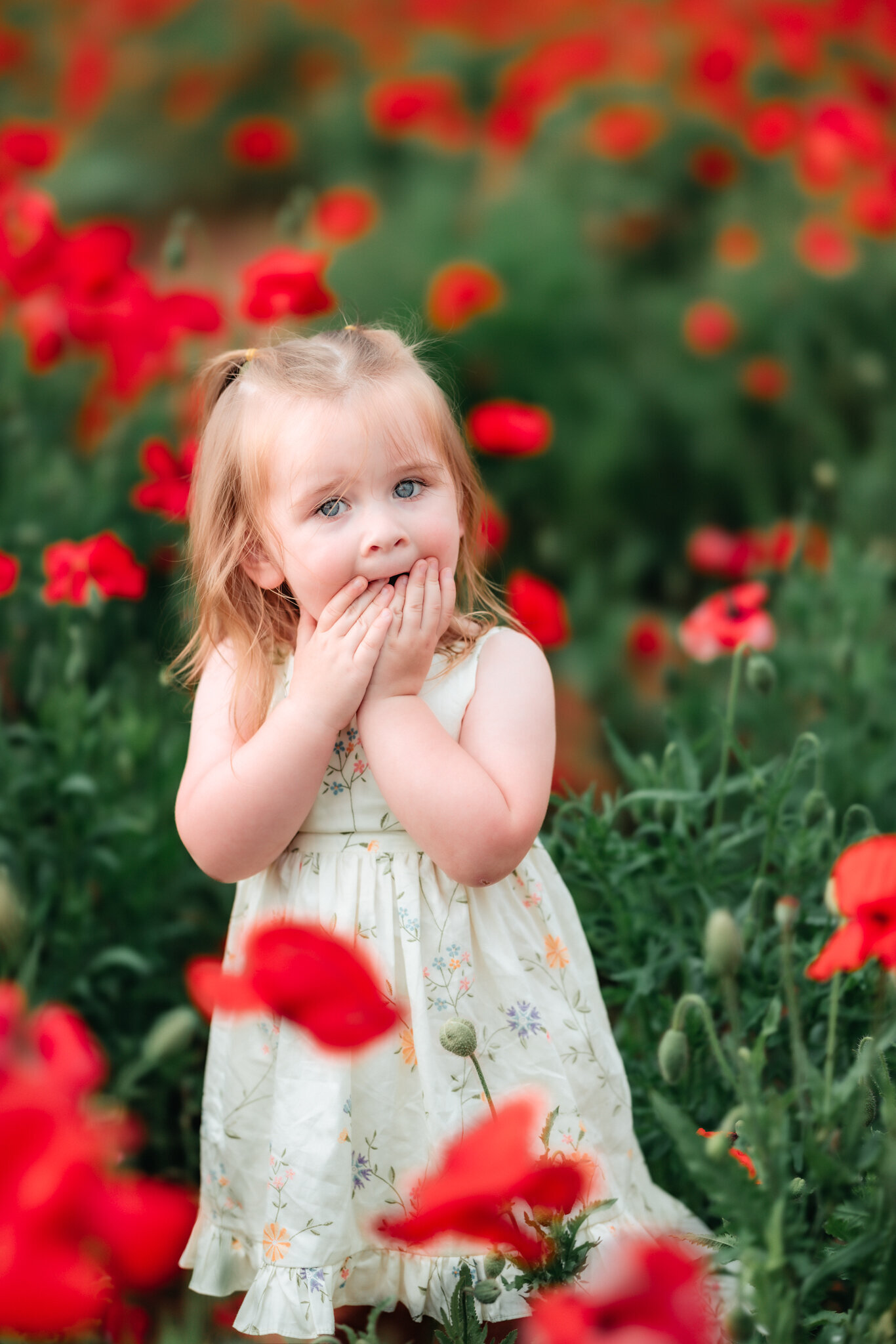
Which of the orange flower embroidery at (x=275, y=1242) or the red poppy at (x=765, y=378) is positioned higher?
the red poppy at (x=765, y=378)

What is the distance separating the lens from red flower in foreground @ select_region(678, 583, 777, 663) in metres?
1.63

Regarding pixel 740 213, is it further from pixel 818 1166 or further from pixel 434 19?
pixel 818 1166

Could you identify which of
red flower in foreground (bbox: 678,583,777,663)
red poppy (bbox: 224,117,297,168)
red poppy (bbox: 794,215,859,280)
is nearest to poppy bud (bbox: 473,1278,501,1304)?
red flower in foreground (bbox: 678,583,777,663)

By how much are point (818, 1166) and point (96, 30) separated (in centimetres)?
381

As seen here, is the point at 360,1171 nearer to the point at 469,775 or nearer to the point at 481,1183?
the point at 469,775

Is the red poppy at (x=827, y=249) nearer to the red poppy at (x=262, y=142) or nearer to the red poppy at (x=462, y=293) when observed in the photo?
the red poppy at (x=462, y=293)

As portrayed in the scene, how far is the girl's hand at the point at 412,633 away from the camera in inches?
42.1

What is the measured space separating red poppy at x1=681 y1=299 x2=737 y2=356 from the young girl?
170cm

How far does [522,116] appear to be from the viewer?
3064 millimetres

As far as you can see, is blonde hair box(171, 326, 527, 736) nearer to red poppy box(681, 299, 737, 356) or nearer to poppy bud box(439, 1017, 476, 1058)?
poppy bud box(439, 1017, 476, 1058)

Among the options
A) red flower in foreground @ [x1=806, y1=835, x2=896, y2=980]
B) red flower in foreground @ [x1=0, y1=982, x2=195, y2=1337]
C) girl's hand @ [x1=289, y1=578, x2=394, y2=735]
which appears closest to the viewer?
red flower in foreground @ [x1=0, y1=982, x2=195, y2=1337]

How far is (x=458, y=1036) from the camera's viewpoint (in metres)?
0.91

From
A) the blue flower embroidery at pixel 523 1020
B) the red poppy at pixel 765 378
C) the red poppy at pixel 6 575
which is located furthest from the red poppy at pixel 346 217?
the blue flower embroidery at pixel 523 1020

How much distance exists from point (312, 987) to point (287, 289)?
3.88 ft
